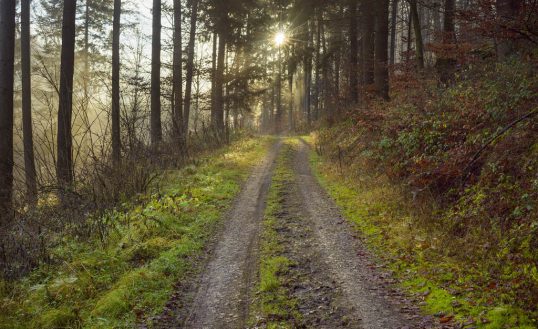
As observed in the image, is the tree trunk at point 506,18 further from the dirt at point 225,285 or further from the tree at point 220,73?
the tree at point 220,73

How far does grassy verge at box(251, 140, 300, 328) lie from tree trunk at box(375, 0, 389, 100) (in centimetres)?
932

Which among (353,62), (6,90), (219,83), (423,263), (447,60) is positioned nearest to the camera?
(423,263)

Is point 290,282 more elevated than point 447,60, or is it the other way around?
point 447,60

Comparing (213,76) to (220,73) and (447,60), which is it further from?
(447,60)

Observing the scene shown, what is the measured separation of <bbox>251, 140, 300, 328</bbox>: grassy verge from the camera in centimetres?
507

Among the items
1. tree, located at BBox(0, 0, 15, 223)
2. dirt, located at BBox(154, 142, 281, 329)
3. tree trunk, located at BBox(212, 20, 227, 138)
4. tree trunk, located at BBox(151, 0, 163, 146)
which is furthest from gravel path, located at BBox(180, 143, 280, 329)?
tree trunk, located at BBox(212, 20, 227, 138)

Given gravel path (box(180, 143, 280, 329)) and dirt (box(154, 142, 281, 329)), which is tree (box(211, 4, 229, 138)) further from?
dirt (box(154, 142, 281, 329))

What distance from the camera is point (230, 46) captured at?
2452 centimetres

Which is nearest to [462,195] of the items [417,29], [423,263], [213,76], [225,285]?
[423,263]

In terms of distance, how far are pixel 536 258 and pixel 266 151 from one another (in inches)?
637

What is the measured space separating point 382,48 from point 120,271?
14.3 meters

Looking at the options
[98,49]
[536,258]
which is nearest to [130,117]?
[536,258]

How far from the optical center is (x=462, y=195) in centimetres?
784

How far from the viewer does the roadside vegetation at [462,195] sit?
16.9 ft
